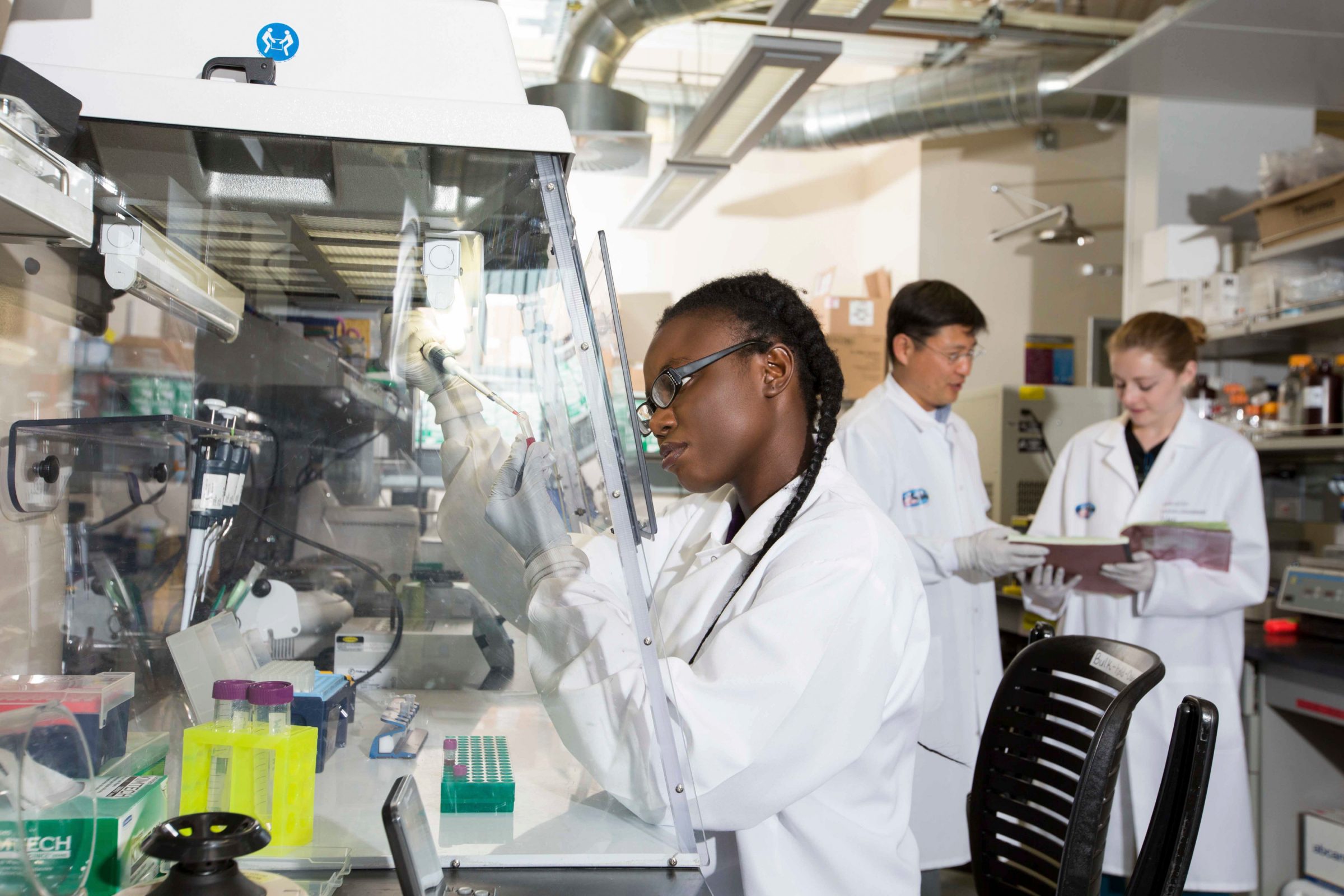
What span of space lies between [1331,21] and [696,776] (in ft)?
9.32

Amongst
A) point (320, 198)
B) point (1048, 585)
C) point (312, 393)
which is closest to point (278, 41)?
point (320, 198)

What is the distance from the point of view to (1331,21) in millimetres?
2613

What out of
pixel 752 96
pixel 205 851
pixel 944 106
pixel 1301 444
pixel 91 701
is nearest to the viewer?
pixel 205 851

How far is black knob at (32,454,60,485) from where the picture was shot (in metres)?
1.04

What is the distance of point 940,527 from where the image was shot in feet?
8.59

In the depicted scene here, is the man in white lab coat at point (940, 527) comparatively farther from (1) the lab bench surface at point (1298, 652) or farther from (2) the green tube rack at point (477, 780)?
(2) the green tube rack at point (477, 780)

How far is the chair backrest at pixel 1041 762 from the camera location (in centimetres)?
133

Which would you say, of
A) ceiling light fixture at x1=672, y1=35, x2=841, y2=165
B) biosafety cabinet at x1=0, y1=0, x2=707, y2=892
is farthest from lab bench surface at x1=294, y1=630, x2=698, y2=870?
ceiling light fixture at x1=672, y1=35, x2=841, y2=165

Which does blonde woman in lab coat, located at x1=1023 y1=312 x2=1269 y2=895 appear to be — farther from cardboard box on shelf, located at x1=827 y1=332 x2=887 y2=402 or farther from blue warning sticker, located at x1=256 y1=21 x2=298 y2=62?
cardboard box on shelf, located at x1=827 y1=332 x2=887 y2=402

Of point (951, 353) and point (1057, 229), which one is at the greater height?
point (1057, 229)

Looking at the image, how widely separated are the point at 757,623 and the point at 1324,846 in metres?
2.36

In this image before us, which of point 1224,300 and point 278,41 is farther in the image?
point 1224,300

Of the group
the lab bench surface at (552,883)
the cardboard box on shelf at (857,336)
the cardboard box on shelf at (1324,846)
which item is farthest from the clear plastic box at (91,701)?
the cardboard box on shelf at (857,336)

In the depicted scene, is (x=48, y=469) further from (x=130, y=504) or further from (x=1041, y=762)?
(x=1041, y=762)
